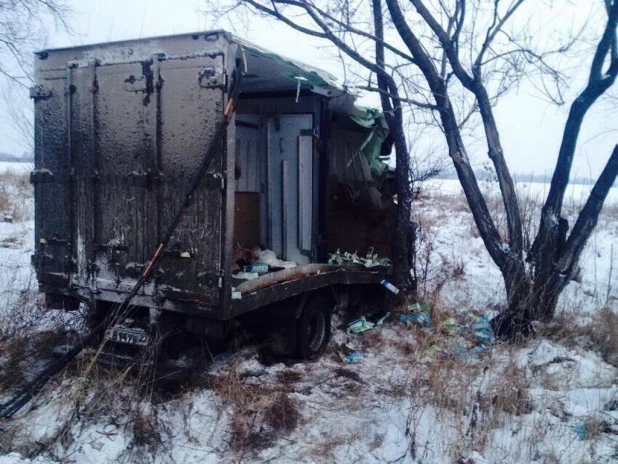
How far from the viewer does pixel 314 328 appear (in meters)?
5.98

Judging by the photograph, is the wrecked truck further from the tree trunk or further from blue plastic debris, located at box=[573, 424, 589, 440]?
blue plastic debris, located at box=[573, 424, 589, 440]

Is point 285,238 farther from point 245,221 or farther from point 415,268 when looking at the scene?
point 415,268

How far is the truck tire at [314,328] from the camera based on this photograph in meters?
5.48

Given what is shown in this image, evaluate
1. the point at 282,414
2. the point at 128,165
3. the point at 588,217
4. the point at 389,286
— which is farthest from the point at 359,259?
the point at 128,165

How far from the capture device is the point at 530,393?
4.23 metres

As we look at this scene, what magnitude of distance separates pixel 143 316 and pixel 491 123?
469 centimetres

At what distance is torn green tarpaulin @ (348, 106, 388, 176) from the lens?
7.38 meters

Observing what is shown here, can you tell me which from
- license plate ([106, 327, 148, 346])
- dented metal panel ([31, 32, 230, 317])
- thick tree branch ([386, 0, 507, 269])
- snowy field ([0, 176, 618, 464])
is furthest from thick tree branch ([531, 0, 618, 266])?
license plate ([106, 327, 148, 346])

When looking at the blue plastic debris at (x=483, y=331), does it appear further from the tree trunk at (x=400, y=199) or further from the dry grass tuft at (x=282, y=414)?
the dry grass tuft at (x=282, y=414)

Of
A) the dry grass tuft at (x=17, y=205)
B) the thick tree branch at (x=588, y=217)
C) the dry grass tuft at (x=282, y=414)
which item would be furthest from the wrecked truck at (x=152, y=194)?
the dry grass tuft at (x=17, y=205)

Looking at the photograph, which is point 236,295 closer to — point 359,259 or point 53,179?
point 53,179

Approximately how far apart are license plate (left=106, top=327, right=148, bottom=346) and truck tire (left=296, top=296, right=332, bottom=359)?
1776 millimetres

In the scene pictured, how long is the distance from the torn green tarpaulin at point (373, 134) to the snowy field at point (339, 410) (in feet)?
10.2

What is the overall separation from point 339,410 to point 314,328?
1810mm
